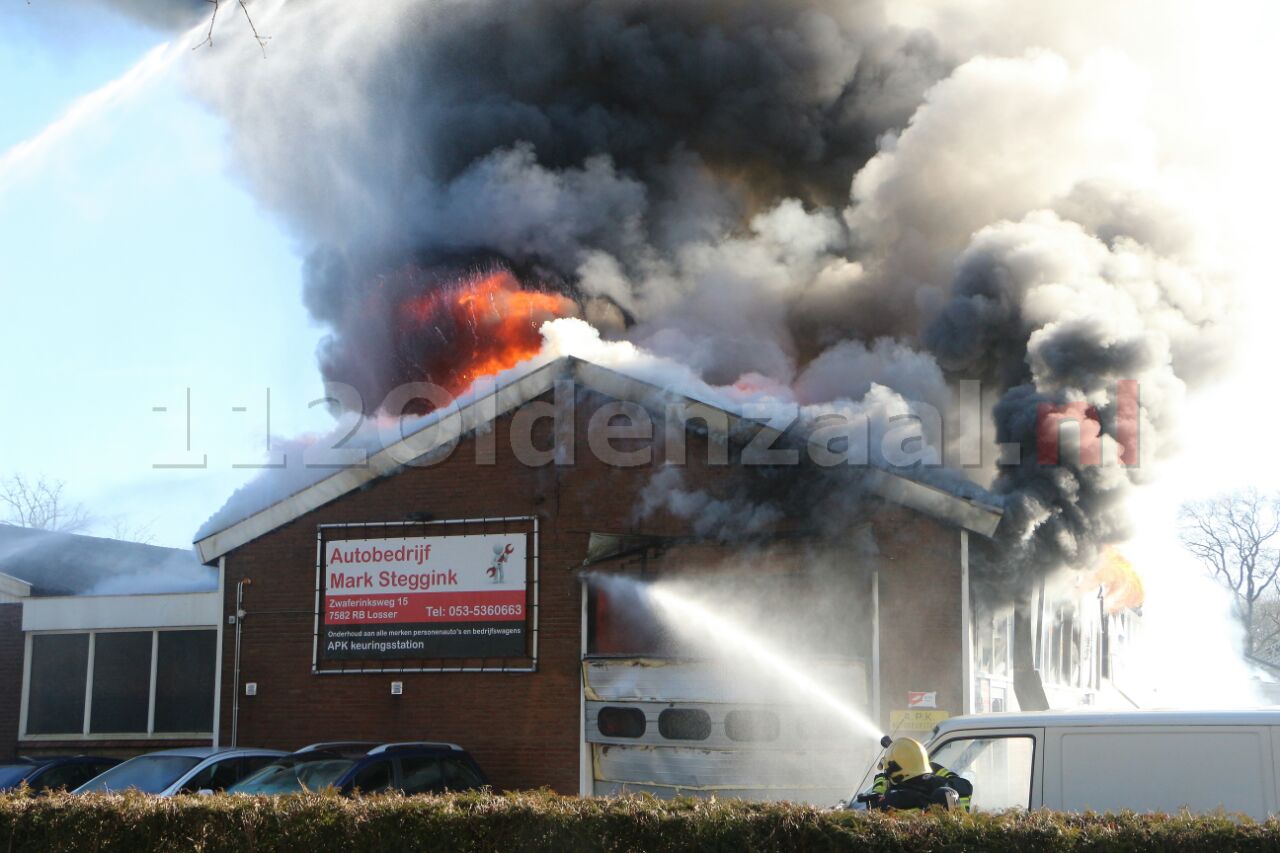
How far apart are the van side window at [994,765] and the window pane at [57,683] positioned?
13.5 m

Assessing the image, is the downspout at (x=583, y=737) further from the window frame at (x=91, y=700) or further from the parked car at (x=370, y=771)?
the window frame at (x=91, y=700)

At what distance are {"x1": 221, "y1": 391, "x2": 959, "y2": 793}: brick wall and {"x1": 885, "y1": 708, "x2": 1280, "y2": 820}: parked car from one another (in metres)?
6.14

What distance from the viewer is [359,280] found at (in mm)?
27250

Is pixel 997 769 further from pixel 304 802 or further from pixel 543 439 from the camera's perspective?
pixel 543 439

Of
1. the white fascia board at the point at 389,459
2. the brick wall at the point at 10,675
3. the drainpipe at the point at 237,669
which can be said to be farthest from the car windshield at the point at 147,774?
the brick wall at the point at 10,675

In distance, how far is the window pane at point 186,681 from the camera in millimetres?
17156

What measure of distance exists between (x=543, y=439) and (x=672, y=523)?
196 centimetres

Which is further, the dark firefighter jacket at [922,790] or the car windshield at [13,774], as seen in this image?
the car windshield at [13,774]

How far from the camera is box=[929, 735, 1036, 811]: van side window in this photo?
8.08 metres

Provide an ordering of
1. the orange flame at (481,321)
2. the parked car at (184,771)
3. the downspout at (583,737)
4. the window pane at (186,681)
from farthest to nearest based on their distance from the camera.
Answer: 1. the orange flame at (481,321)
2. the window pane at (186,681)
3. the downspout at (583,737)
4. the parked car at (184,771)

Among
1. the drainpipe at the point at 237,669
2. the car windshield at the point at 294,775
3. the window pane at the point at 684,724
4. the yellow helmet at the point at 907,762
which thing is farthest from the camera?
the drainpipe at the point at 237,669

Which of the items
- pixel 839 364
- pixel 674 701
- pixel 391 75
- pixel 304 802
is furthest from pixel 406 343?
pixel 304 802

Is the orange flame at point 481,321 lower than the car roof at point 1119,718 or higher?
higher

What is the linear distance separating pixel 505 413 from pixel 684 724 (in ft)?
14.5
